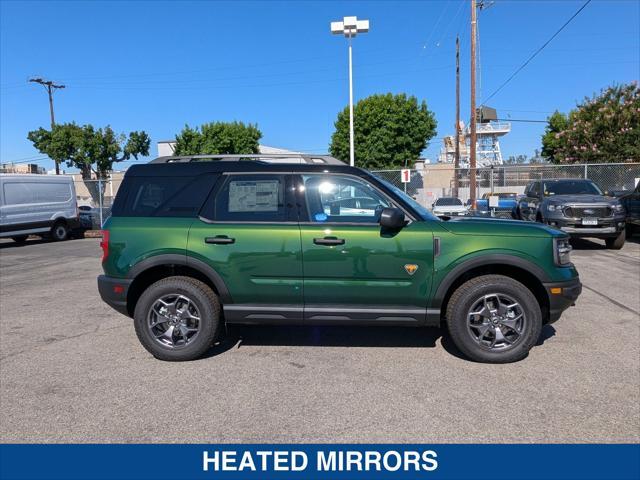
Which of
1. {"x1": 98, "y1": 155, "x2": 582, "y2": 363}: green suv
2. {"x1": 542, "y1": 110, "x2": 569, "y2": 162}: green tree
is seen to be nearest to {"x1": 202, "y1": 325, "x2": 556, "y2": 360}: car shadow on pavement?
{"x1": 98, "y1": 155, "x2": 582, "y2": 363}: green suv

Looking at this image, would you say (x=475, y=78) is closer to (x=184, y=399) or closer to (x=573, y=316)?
(x=573, y=316)

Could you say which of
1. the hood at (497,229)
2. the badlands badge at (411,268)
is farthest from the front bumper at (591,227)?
the badlands badge at (411,268)

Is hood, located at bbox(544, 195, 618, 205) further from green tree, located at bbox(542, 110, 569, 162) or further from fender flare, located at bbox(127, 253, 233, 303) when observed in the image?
green tree, located at bbox(542, 110, 569, 162)

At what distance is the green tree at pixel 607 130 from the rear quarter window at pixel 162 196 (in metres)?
31.0

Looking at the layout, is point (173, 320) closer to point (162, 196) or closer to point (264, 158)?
point (162, 196)

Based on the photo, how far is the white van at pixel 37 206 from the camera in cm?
1466

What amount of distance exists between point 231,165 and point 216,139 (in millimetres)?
41879

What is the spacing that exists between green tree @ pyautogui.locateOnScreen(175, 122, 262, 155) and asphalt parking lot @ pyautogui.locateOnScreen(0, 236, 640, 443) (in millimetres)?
40095

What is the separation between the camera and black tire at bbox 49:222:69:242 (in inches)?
634

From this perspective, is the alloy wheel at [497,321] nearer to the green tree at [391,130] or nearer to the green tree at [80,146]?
Answer: the green tree at [391,130]

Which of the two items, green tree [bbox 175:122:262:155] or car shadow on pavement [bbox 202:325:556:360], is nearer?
car shadow on pavement [bbox 202:325:556:360]

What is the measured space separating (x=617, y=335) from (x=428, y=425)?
3020mm

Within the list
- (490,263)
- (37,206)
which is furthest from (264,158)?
(37,206)

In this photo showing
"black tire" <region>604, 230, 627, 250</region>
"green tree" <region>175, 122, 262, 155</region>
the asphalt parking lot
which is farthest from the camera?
"green tree" <region>175, 122, 262, 155</region>
